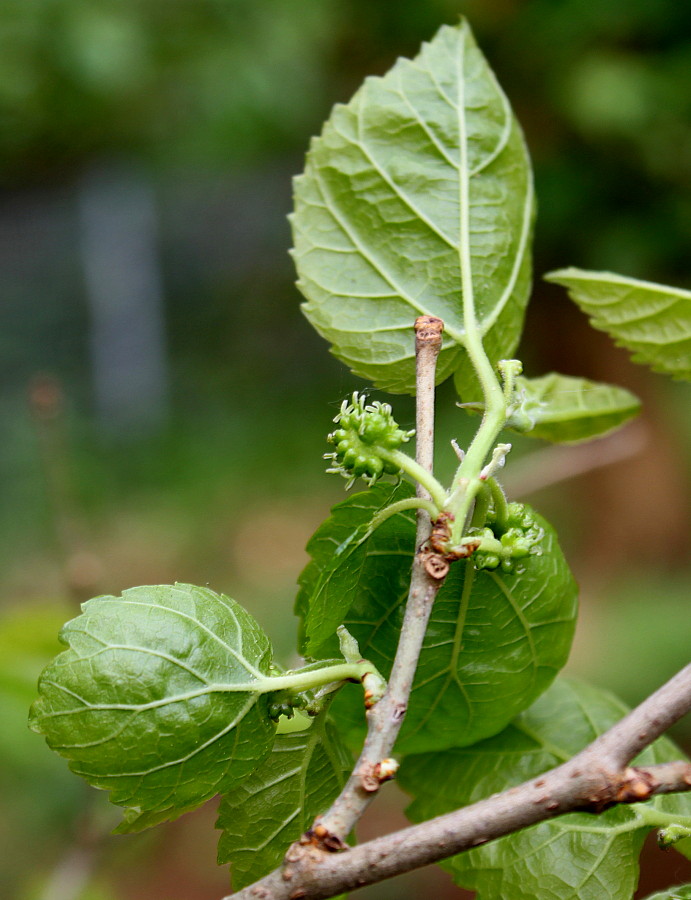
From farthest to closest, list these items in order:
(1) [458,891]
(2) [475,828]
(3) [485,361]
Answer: (1) [458,891], (3) [485,361], (2) [475,828]

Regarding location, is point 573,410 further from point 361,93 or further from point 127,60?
point 127,60

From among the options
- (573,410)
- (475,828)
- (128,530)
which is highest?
(573,410)

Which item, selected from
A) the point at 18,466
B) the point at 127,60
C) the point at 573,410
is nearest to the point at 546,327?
the point at 127,60

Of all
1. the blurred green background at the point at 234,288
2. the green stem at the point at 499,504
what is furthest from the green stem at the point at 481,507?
the blurred green background at the point at 234,288

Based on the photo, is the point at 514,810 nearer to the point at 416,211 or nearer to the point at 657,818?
the point at 657,818

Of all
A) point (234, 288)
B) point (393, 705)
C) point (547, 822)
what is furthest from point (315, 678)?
point (234, 288)

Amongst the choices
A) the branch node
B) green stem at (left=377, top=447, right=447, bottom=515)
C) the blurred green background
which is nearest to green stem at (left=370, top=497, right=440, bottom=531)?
green stem at (left=377, top=447, right=447, bottom=515)

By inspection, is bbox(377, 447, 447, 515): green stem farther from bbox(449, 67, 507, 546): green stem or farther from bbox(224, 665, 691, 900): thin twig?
bbox(224, 665, 691, 900): thin twig
